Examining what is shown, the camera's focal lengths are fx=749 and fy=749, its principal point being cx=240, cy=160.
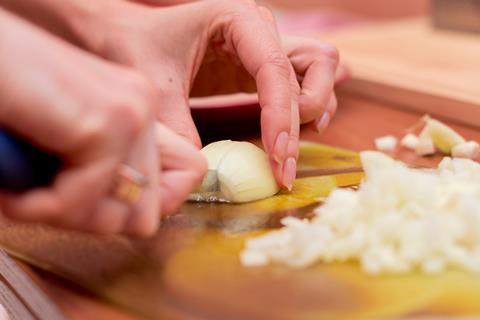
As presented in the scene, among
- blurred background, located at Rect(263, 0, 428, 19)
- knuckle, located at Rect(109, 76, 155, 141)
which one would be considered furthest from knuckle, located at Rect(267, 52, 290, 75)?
blurred background, located at Rect(263, 0, 428, 19)

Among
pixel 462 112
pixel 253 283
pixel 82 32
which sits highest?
pixel 82 32

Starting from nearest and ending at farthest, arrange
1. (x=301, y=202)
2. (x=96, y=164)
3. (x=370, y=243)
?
1. (x=96, y=164)
2. (x=370, y=243)
3. (x=301, y=202)

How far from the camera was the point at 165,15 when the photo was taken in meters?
1.02

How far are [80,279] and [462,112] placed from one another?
74cm

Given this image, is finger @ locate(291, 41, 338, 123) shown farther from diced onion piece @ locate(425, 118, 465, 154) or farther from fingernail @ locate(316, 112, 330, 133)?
diced onion piece @ locate(425, 118, 465, 154)

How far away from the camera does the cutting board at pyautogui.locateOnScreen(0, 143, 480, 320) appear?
0.63 meters

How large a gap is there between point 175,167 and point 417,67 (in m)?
0.94

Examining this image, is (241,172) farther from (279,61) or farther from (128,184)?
(128,184)

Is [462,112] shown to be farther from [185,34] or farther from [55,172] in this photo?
[55,172]

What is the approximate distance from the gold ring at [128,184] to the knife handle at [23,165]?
2.0 inches

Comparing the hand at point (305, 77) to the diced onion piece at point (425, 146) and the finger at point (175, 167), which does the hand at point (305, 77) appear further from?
the finger at point (175, 167)

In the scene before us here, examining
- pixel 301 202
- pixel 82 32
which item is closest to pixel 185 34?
pixel 82 32

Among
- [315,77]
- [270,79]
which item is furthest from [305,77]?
[270,79]

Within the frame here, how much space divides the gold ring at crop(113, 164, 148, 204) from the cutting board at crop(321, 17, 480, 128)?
2.37ft
